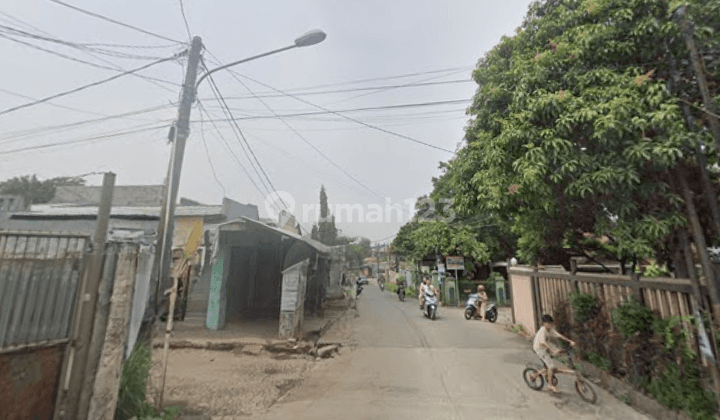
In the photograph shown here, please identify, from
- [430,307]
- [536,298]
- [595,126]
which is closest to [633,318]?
[595,126]

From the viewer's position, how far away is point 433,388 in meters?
5.89

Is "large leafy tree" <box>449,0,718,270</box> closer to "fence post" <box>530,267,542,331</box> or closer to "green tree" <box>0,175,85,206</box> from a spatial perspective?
"fence post" <box>530,267,542,331</box>

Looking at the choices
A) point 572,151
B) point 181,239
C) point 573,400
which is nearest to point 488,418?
point 573,400

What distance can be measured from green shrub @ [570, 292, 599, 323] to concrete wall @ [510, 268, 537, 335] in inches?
123

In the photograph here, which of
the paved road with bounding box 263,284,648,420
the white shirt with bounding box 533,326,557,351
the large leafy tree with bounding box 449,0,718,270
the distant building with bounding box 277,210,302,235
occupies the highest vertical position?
the distant building with bounding box 277,210,302,235

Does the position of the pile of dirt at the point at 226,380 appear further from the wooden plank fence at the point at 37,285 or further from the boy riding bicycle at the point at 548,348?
the boy riding bicycle at the point at 548,348

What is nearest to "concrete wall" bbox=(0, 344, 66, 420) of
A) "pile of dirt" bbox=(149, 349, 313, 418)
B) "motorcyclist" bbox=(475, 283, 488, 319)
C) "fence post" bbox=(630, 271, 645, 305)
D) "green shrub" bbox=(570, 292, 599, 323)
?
"pile of dirt" bbox=(149, 349, 313, 418)

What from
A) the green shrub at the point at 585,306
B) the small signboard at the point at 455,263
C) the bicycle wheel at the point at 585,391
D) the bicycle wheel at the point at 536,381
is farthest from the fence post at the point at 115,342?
the small signboard at the point at 455,263

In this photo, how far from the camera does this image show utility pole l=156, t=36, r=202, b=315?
6.00 metres

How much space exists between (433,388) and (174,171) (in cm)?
619

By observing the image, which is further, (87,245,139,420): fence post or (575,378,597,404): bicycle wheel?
(575,378,597,404): bicycle wheel

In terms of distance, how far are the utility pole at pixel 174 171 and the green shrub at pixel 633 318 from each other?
24.6 feet

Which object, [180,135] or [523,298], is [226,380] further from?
[523,298]

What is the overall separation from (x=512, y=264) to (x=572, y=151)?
8.40 meters
